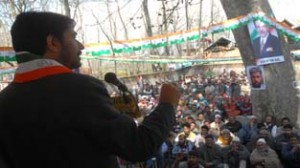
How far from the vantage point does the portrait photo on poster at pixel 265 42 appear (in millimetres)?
9148

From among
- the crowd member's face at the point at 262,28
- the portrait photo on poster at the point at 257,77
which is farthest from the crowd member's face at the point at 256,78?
the crowd member's face at the point at 262,28

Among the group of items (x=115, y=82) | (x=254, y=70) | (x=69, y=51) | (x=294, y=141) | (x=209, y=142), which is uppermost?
(x=69, y=51)

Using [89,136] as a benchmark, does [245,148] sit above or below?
below

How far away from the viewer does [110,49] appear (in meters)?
8.50

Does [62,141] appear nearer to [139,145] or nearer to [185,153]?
[139,145]

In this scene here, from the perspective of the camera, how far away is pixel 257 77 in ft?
33.3

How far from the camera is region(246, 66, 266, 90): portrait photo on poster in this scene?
10062 millimetres

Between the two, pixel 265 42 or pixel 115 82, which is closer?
pixel 115 82

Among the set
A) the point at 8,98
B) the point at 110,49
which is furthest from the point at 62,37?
the point at 110,49

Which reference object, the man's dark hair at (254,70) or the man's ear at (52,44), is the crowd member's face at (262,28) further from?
the man's ear at (52,44)

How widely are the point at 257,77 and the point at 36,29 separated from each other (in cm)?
886

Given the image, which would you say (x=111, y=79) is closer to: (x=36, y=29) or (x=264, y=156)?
(x=36, y=29)

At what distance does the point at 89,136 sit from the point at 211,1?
2224 centimetres

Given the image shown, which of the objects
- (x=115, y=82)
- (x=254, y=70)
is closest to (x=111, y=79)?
(x=115, y=82)
